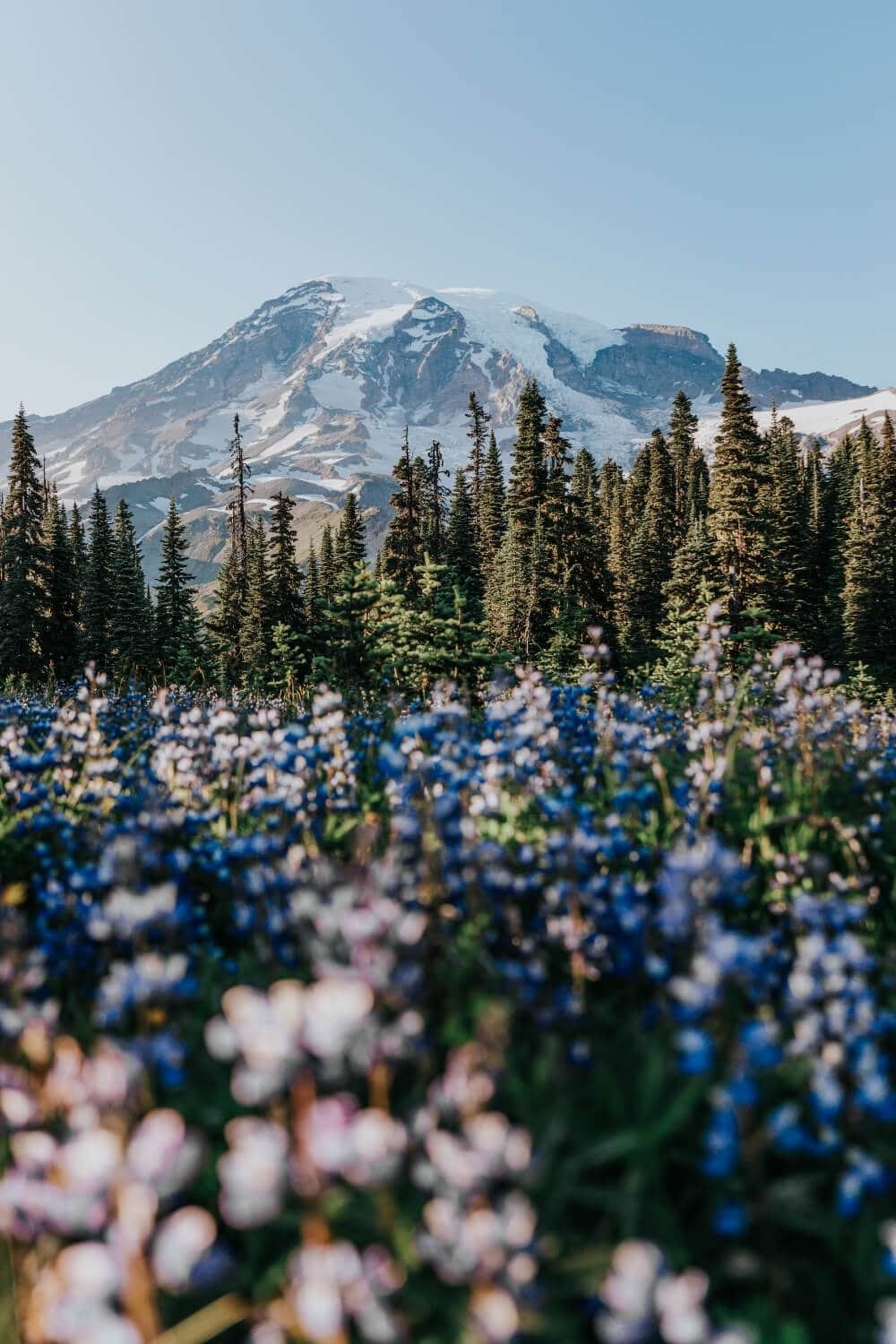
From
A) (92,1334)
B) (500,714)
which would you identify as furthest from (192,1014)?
(500,714)

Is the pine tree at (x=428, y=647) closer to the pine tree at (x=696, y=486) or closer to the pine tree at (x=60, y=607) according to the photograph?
the pine tree at (x=60, y=607)

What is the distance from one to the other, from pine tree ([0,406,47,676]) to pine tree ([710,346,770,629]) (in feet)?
113

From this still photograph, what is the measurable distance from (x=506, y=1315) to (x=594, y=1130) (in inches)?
43.2

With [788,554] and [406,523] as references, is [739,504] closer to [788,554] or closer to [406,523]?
[788,554]

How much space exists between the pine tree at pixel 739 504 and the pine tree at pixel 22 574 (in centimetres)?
3436

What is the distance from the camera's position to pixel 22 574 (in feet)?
127

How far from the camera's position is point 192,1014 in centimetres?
315

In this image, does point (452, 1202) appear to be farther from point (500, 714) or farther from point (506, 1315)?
point (500, 714)

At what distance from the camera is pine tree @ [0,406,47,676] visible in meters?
37.4

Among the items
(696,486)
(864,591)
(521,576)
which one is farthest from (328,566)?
(696,486)

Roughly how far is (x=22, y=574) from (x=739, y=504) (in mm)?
37100

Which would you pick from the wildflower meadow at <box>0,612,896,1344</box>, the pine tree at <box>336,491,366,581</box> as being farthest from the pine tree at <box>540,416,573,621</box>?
the wildflower meadow at <box>0,612,896,1344</box>

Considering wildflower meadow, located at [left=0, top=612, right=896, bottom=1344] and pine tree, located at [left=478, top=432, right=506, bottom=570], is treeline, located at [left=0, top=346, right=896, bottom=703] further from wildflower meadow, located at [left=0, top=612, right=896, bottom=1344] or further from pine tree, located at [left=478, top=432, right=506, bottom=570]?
wildflower meadow, located at [left=0, top=612, right=896, bottom=1344]

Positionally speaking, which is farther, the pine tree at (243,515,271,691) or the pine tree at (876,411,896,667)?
the pine tree at (876,411,896,667)
